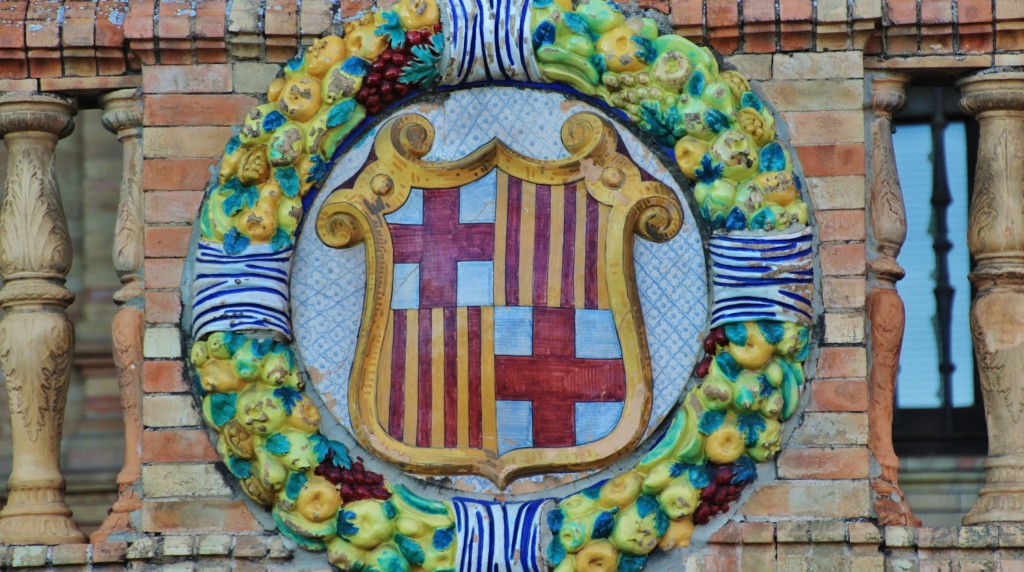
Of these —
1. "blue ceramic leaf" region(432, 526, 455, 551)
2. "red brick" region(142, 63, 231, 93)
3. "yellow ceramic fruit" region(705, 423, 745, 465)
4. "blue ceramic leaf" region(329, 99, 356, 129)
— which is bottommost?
"blue ceramic leaf" region(432, 526, 455, 551)

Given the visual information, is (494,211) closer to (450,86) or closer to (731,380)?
(450,86)

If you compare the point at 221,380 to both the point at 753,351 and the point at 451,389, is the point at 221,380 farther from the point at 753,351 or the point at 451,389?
the point at 753,351

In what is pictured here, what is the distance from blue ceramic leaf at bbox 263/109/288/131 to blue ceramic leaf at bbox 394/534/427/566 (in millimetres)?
1822

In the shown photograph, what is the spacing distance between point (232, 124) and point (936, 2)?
3077 millimetres

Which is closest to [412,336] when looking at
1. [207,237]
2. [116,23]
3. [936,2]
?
[207,237]

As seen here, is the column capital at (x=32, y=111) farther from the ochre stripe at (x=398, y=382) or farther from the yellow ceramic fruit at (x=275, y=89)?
the ochre stripe at (x=398, y=382)

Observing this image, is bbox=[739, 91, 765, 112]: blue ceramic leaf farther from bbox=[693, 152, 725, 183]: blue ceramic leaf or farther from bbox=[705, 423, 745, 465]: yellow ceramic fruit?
bbox=[705, 423, 745, 465]: yellow ceramic fruit

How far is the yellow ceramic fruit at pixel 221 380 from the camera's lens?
1025 centimetres

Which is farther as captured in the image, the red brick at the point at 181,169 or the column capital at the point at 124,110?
the column capital at the point at 124,110

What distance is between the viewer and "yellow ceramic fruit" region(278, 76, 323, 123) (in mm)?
10406

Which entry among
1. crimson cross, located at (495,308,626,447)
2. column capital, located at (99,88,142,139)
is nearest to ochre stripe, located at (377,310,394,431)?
crimson cross, located at (495,308,626,447)

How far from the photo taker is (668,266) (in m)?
10.3

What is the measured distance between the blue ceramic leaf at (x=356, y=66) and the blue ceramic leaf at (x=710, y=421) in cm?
204

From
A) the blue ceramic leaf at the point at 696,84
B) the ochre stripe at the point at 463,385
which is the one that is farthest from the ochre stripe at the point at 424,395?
the blue ceramic leaf at the point at 696,84
